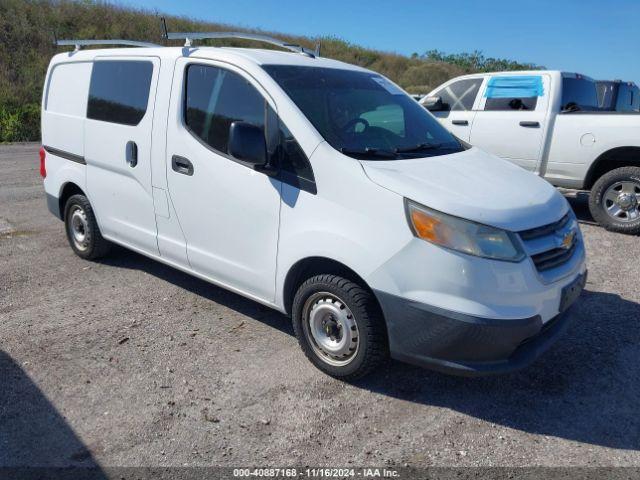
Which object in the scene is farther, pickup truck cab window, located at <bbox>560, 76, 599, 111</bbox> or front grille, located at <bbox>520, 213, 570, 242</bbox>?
pickup truck cab window, located at <bbox>560, 76, 599, 111</bbox>

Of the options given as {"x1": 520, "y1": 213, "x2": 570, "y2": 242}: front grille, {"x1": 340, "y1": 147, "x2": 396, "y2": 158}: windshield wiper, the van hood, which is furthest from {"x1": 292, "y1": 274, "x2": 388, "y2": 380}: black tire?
{"x1": 520, "y1": 213, "x2": 570, "y2": 242}: front grille

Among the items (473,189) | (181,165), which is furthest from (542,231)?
(181,165)

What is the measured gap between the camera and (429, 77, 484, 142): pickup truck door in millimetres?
7598

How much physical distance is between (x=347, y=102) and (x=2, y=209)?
5838 mm

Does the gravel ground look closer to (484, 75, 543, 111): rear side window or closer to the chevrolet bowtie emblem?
the chevrolet bowtie emblem

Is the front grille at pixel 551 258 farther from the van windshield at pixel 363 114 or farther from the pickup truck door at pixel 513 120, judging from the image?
the pickup truck door at pixel 513 120

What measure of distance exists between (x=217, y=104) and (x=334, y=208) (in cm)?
125

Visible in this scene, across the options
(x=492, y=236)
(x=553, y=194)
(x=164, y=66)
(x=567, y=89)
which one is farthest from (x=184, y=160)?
(x=567, y=89)

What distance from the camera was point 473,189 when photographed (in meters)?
3.06

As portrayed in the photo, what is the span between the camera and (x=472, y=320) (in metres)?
2.70

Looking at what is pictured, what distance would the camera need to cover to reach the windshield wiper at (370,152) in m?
3.22

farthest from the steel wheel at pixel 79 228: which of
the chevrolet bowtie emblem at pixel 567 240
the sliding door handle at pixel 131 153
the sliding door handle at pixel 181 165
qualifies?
the chevrolet bowtie emblem at pixel 567 240

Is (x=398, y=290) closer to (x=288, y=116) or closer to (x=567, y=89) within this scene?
(x=288, y=116)

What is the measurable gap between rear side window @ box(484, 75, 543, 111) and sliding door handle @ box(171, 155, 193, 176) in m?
5.02
